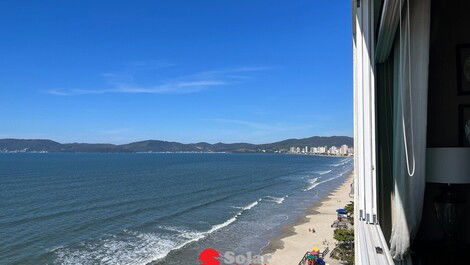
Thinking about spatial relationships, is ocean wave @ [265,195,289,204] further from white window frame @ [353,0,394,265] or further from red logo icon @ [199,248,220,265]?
white window frame @ [353,0,394,265]

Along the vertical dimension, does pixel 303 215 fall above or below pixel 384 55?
below

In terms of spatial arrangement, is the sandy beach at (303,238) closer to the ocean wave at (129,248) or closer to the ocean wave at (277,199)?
the ocean wave at (277,199)

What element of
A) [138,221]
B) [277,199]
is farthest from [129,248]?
[277,199]

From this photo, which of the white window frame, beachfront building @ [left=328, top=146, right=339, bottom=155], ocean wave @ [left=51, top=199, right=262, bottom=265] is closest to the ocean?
ocean wave @ [left=51, top=199, right=262, bottom=265]

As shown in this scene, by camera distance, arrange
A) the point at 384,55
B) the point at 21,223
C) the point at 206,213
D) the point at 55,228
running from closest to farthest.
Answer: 1. the point at 384,55
2. the point at 55,228
3. the point at 21,223
4. the point at 206,213

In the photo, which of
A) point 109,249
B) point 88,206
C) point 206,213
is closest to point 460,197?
point 109,249

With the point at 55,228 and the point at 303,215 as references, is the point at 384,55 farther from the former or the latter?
the point at 303,215
